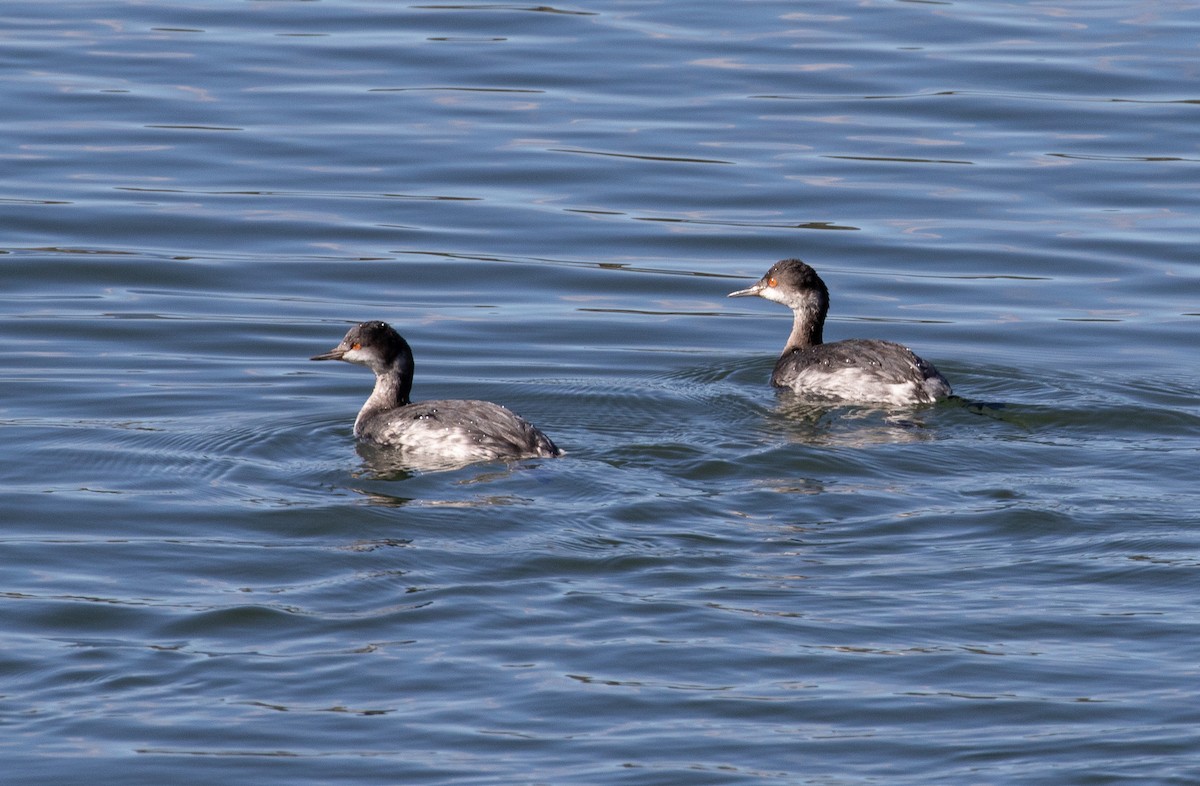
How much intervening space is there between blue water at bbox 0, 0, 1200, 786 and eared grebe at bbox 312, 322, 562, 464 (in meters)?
0.21

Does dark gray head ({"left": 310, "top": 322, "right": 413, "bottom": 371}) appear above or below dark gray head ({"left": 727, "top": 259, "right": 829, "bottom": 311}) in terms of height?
below

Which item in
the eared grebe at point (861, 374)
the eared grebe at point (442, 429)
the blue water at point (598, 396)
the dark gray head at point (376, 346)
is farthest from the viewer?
the eared grebe at point (861, 374)

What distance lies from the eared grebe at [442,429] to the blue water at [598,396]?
8.1 inches

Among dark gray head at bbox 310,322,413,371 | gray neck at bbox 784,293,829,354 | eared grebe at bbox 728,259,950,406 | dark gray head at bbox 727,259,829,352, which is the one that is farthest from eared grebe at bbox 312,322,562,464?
gray neck at bbox 784,293,829,354

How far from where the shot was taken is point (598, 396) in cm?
1348

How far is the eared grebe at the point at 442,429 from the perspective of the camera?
11719 mm

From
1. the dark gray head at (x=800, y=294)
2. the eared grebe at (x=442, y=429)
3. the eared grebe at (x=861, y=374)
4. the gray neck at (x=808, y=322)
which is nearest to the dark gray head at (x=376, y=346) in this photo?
the eared grebe at (x=442, y=429)

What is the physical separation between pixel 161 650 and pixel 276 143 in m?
12.9

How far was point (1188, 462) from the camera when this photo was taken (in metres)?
11.6

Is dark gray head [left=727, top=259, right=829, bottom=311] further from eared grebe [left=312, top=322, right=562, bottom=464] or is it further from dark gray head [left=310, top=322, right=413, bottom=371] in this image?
eared grebe [left=312, top=322, right=562, bottom=464]

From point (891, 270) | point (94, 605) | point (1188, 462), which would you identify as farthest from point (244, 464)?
point (891, 270)

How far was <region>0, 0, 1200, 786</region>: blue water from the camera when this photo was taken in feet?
26.4

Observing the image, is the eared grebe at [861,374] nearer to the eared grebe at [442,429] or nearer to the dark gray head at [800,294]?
→ the dark gray head at [800,294]

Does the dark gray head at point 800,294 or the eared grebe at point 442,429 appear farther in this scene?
the dark gray head at point 800,294
